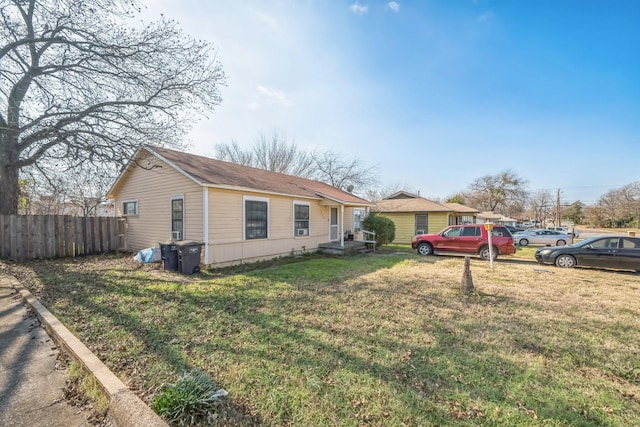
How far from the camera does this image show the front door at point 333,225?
15141 millimetres

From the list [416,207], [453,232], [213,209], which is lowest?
[453,232]

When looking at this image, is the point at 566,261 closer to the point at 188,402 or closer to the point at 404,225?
the point at 404,225

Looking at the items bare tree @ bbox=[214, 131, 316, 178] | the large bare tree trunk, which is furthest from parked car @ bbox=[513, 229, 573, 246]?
the large bare tree trunk

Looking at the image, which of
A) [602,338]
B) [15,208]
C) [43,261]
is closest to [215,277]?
[43,261]

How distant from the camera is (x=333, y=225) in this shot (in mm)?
15375

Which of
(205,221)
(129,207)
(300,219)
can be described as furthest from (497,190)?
(129,207)

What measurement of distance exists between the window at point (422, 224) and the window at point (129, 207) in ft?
57.9

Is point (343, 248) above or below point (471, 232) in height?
below

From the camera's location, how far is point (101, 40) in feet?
28.2

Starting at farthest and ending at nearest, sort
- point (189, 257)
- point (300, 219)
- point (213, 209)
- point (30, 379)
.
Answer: point (300, 219) < point (213, 209) < point (189, 257) < point (30, 379)

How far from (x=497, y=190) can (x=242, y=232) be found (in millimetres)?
49923

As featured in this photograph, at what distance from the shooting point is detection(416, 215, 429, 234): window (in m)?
20.3

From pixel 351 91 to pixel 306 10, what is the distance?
3935 millimetres

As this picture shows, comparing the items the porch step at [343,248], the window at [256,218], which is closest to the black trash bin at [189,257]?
the window at [256,218]
